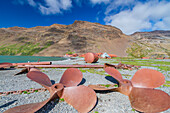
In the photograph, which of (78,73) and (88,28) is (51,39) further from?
(78,73)

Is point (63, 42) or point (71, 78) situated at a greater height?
point (63, 42)

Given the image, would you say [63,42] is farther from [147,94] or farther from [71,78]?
[147,94]

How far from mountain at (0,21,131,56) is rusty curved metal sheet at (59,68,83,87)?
66.7 m

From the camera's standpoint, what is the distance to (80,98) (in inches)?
114

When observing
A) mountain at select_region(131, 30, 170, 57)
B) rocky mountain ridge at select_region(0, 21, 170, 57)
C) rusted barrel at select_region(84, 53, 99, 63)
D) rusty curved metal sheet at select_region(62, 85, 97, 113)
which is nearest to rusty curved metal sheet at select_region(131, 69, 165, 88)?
rusty curved metal sheet at select_region(62, 85, 97, 113)

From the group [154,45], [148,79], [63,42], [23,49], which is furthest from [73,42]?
[148,79]

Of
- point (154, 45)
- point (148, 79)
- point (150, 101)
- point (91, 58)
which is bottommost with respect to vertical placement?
point (150, 101)

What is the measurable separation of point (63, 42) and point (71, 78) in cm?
8319

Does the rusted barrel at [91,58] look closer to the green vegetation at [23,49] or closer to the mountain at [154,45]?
the mountain at [154,45]

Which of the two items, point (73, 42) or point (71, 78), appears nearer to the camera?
point (71, 78)

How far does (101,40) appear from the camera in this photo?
281 feet

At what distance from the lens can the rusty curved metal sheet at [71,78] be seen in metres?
3.96

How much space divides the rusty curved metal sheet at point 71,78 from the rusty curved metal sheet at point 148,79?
2485 millimetres

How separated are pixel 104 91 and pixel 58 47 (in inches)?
3100
